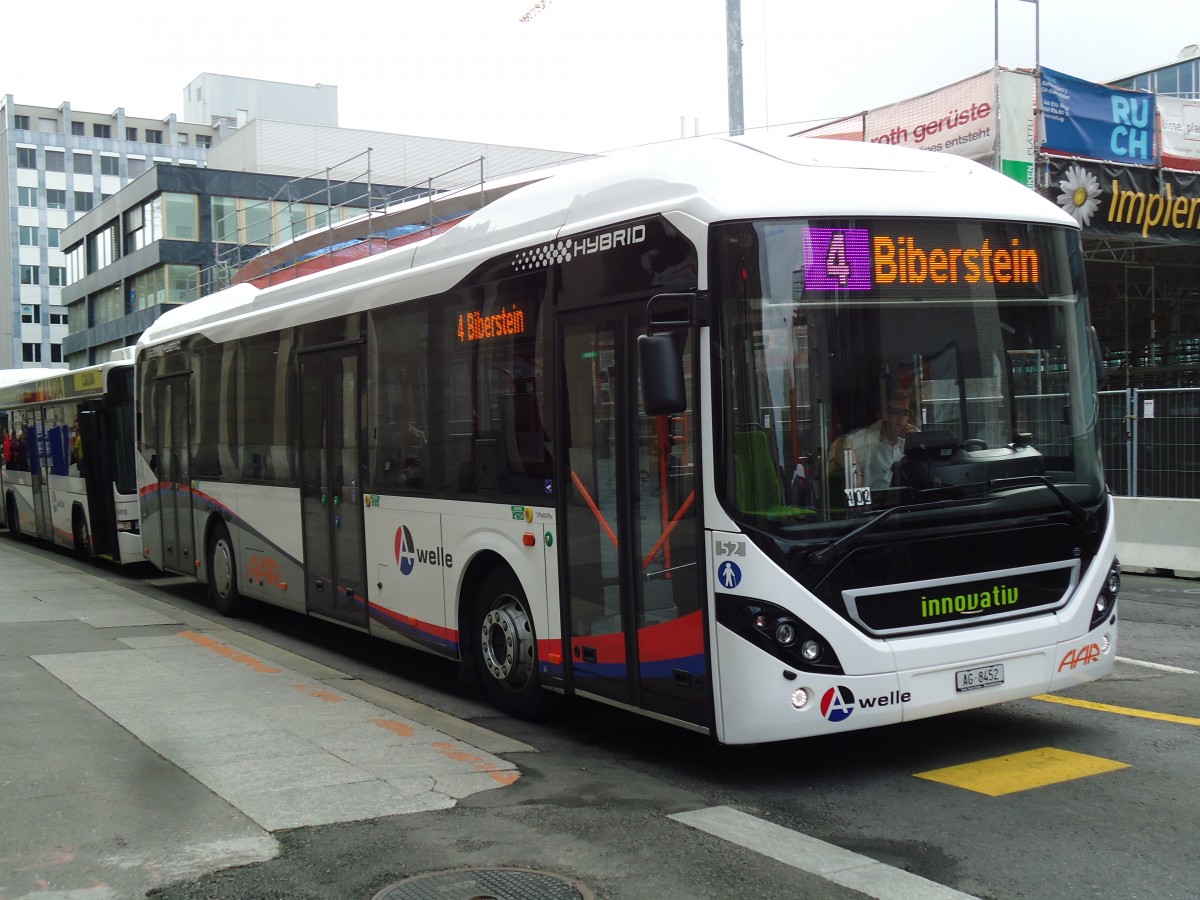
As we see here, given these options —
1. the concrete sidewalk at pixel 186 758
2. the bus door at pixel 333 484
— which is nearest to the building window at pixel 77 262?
the concrete sidewalk at pixel 186 758

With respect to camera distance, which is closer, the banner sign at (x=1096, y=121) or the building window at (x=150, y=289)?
the banner sign at (x=1096, y=121)

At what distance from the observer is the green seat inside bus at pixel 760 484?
5973mm

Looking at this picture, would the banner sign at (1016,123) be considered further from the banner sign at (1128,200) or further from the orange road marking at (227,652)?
the orange road marking at (227,652)

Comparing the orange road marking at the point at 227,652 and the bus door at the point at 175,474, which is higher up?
the bus door at the point at 175,474

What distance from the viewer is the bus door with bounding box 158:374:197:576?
46.3 feet

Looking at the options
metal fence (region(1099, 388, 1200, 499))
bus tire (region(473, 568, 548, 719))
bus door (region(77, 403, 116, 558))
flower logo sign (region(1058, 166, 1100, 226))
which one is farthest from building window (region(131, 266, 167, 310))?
bus tire (region(473, 568, 548, 719))

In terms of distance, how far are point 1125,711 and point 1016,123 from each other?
39.6ft

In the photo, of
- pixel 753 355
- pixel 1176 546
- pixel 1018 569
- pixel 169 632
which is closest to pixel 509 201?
pixel 753 355

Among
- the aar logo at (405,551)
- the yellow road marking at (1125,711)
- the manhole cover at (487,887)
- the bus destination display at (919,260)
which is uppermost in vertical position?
the bus destination display at (919,260)

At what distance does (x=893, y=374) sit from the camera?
6188 mm

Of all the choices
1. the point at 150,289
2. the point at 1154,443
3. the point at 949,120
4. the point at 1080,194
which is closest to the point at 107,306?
the point at 150,289

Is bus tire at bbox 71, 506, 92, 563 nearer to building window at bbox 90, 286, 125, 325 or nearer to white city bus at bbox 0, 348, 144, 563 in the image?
white city bus at bbox 0, 348, 144, 563

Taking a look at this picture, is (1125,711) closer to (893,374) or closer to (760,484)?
(893,374)

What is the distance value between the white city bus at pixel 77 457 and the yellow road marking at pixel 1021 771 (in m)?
13.5
